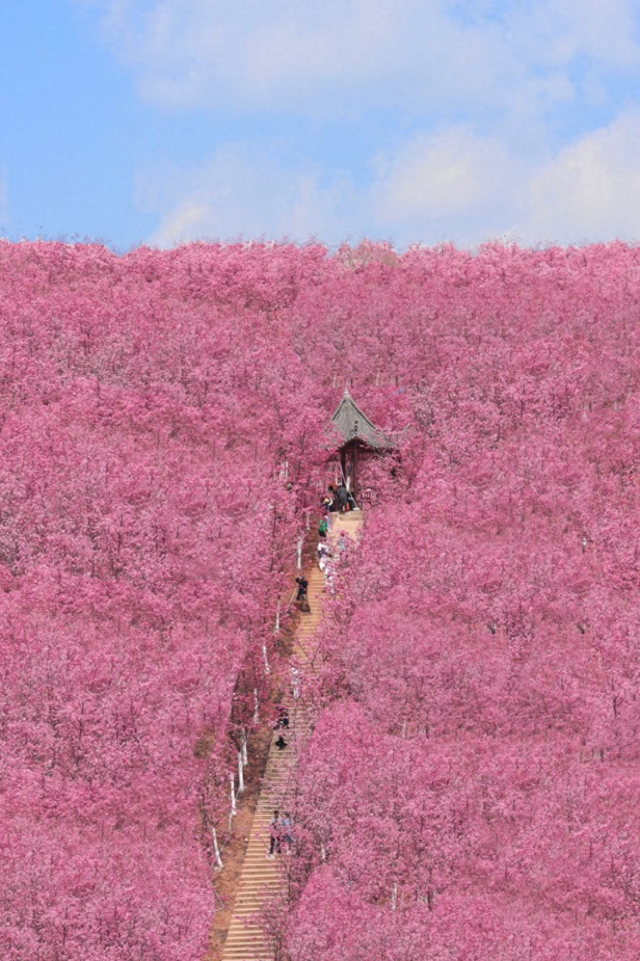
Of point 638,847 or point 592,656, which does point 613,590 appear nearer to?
point 592,656

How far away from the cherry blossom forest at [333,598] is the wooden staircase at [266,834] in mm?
1327

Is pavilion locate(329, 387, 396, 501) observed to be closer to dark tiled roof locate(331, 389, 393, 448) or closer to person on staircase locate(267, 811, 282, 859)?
dark tiled roof locate(331, 389, 393, 448)

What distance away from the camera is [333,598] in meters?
74.1

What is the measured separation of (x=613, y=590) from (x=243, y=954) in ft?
80.9

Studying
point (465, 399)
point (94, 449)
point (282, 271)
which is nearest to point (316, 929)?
point (94, 449)

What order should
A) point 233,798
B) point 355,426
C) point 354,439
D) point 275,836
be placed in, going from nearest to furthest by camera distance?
1. point 275,836
2. point 233,798
3. point 354,439
4. point 355,426

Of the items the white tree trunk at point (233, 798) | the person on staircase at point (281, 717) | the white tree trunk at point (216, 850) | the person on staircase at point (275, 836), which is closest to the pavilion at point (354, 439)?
the person on staircase at point (281, 717)

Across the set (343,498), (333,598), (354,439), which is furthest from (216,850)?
(354,439)

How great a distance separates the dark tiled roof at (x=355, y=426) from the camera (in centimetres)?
8362

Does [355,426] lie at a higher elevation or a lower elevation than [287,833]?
higher

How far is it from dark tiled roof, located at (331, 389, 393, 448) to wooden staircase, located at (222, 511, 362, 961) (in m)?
9.76

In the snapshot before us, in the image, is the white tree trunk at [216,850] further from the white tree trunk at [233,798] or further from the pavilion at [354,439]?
the pavilion at [354,439]

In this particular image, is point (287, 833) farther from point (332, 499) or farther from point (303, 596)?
point (332, 499)

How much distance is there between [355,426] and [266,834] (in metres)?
25.0
